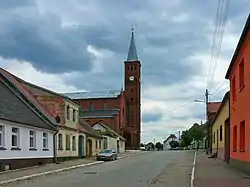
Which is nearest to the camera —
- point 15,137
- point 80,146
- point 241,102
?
point 241,102

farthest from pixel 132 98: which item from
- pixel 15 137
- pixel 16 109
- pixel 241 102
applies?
pixel 241 102

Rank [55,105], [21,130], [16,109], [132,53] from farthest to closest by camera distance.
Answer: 1. [132,53]
2. [55,105]
3. [16,109]
4. [21,130]

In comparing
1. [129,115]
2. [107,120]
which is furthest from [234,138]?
[129,115]

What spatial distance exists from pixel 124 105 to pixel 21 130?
7898 cm

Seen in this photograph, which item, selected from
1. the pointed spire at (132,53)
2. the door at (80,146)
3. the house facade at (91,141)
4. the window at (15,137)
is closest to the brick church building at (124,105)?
the pointed spire at (132,53)

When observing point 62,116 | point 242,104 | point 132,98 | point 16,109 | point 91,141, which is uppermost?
point 132,98

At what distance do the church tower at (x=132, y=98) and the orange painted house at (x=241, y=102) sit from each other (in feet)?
246

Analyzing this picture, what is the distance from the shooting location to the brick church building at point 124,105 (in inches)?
3906

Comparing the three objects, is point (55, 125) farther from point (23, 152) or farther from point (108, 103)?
point (108, 103)

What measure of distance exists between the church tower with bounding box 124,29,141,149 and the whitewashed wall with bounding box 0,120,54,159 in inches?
2760

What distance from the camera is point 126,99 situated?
113 meters

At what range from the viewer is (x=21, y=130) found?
30547mm

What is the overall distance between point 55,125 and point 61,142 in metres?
3.11

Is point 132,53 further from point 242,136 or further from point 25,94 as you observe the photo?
point 242,136
